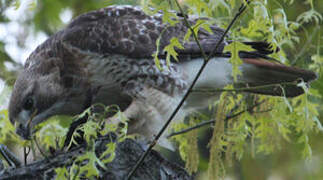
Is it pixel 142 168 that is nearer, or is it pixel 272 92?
pixel 142 168

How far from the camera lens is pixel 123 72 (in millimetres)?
3793

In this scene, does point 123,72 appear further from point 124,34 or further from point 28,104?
point 28,104

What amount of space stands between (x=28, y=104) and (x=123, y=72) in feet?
2.57

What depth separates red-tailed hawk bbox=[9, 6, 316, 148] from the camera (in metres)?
3.74

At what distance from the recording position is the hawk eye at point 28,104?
12.6 feet

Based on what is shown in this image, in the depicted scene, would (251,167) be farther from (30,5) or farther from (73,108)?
(30,5)

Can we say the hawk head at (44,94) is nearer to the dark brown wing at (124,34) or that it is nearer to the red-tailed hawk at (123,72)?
the red-tailed hawk at (123,72)

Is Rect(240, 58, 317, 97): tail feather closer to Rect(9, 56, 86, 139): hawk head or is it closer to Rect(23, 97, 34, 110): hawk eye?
Rect(9, 56, 86, 139): hawk head

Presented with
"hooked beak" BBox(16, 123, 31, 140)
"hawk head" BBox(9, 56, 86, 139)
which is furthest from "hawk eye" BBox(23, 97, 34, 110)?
"hooked beak" BBox(16, 123, 31, 140)

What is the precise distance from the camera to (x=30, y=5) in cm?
317

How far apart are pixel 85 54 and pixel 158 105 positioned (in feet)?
2.27

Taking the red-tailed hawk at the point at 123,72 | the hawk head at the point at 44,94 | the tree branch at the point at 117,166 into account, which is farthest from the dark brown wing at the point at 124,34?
the tree branch at the point at 117,166

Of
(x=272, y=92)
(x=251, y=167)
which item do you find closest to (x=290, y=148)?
(x=251, y=167)

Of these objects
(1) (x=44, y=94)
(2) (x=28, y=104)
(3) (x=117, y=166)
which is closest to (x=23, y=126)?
(2) (x=28, y=104)
